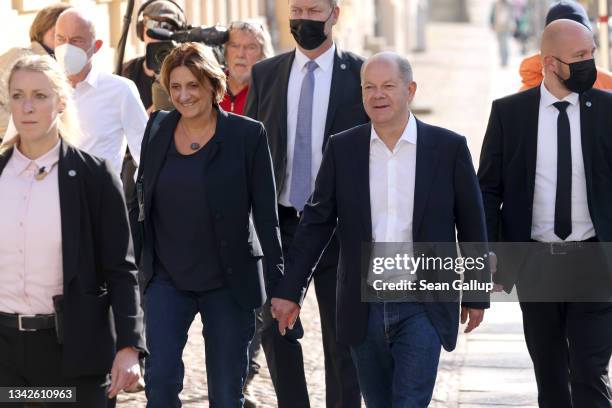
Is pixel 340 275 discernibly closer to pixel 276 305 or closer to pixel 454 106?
pixel 276 305

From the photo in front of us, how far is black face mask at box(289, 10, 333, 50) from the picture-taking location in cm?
747

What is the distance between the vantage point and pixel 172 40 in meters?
8.86

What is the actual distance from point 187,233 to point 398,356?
0.96 m

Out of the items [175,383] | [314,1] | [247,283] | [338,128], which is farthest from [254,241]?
[314,1]

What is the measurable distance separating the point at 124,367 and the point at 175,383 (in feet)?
3.83

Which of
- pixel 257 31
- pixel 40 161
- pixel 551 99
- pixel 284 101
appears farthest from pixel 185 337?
pixel 257 31

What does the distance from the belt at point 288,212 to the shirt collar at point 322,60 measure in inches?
27.2

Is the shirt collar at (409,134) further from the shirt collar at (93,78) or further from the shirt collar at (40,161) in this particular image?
the shirt collar at (93,78)

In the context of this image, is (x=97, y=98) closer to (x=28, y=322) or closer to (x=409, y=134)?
(x=409, y=134)

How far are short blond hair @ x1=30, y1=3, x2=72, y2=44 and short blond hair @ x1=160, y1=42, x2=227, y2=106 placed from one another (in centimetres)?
213

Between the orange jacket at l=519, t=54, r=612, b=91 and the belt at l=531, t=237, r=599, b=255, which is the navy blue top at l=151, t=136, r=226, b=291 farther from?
the orange jacket at l=519, t=54, r=612, b=91

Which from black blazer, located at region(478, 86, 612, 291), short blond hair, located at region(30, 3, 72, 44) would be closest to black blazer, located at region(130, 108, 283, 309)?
black blazer, located at region(478, 86, 612, 291)

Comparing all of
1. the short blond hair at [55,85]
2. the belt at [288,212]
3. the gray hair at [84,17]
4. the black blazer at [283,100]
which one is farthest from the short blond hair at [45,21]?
the short blond hair at [55,85]

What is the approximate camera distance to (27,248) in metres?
5.07
